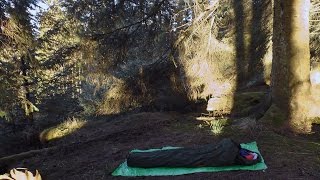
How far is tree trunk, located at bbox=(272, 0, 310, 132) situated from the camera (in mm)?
6695

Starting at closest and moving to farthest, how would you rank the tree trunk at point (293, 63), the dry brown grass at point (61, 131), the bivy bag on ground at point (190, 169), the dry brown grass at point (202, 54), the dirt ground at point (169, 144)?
the dirt ground at point (169, 144)
the bivy bag on ground at point (190, 169)
the tree trunk at point (293, 63)
the dry brown grass at point (202, 54)
the dry brown grass at point (61, 131)

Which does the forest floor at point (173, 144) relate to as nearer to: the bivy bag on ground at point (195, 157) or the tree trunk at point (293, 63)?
the bivy bag on ground at point (195, 157)

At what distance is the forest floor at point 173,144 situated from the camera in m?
5.00

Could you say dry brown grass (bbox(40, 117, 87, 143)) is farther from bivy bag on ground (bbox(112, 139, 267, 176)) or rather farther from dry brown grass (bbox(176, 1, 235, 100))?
bivy bag on ground (bbox(112, 139, 267, 176))

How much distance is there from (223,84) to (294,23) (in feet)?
14.2

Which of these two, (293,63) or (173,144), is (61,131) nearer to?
(173,144)

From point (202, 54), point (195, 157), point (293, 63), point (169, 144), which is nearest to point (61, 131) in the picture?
point (202, 54)

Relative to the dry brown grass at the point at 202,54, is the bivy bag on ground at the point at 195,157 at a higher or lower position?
lower

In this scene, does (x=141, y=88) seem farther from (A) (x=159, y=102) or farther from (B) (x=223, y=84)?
(B) (x=223, y=84)

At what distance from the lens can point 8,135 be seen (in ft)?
45.8

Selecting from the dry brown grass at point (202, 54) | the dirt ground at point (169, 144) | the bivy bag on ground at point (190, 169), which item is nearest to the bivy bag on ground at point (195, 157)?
the bivy bag on ground at point (190, 169)

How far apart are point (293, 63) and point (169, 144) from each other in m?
2.71

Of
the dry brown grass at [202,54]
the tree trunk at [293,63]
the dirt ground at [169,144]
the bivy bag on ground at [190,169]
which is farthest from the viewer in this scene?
the dry brown grass at [202,54]

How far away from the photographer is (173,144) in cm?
664
